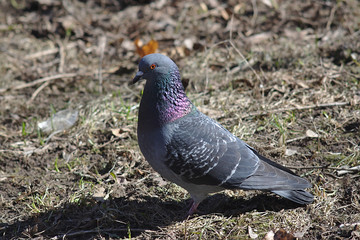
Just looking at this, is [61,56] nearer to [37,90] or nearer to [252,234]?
[37,90]

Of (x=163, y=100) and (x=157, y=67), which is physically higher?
(x=157, y=67)

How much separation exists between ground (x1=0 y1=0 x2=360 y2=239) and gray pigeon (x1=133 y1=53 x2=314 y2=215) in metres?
0.30

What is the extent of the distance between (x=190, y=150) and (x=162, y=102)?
0.47 metres

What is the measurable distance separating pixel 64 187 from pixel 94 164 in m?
0.42

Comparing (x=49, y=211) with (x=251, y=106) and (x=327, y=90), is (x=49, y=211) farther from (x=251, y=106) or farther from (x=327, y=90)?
(x=327, y=90)

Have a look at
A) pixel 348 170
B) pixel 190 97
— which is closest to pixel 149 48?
pixel 190 97

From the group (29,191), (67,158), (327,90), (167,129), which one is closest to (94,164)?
(67,158)

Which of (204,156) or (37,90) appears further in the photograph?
(37,90)

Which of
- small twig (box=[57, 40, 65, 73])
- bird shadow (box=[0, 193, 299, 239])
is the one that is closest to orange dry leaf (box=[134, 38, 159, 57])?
small twig (box=[57, 40, 65, 73])

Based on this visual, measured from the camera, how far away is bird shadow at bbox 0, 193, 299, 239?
3598 millimetres

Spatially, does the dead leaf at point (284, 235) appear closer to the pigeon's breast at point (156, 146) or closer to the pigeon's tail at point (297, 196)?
the pigeon's tail at point (297, 196)

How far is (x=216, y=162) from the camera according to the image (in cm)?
349

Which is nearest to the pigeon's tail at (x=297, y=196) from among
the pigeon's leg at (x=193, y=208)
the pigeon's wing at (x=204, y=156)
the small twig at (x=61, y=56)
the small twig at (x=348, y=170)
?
the pigeon's wing at (x=204, y=156)

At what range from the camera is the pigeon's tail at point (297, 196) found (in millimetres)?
3566
